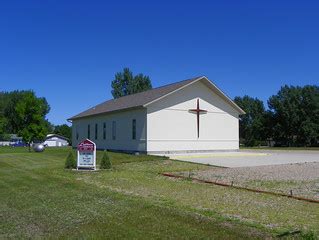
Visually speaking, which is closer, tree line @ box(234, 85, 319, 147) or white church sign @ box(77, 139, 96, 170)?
white church sign @ box(77, 139, 96, 170)

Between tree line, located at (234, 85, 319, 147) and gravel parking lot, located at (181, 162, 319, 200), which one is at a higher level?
tree line, located at (234, 85, 319, 147)

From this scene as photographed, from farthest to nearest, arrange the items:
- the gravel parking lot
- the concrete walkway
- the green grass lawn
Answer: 1. the concrete walkway
2. the gravel parking lot
3. the green grass lawn

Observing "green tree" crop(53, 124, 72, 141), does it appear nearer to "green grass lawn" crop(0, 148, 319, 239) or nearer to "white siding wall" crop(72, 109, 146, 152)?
"white siding wall" crop(72, 109, 146, 152)

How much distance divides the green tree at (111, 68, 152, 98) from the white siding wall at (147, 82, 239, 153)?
52656 mm

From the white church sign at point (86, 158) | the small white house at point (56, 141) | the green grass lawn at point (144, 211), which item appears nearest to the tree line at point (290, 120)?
the small white house at point (56, 141)

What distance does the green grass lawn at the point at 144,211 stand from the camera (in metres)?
7.80

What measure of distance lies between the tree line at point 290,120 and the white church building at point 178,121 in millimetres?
49205

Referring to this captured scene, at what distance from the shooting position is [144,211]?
9.77m

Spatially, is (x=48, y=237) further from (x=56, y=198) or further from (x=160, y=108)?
(x=160, y=108)

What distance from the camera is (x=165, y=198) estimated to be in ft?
38.7

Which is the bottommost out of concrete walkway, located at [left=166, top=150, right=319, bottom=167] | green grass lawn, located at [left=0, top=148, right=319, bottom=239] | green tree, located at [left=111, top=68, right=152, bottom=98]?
green grass lawn, located at [left=0, top=148, right=319, bottom=239]

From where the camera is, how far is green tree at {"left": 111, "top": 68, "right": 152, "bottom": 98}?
289 ft

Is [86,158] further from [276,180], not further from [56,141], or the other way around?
[56,141]

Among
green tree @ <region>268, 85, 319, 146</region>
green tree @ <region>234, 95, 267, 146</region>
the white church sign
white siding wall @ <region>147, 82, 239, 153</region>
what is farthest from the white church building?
green tree @ <region>234, 95, 267, 146</region>
